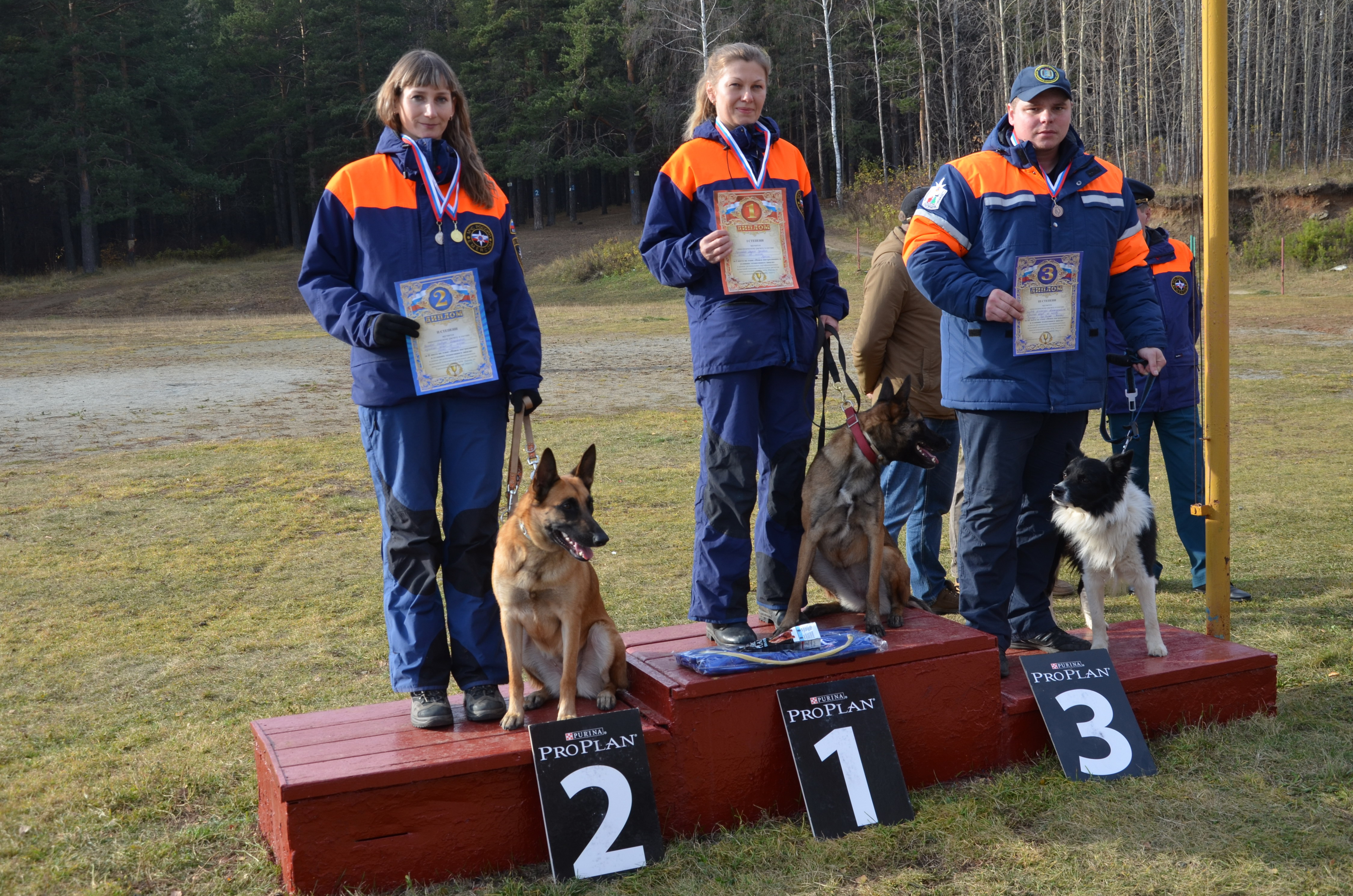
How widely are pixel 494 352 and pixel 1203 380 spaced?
123 inches

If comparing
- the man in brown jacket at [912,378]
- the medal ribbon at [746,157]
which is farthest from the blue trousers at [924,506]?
the medal ribbon at [746,157]

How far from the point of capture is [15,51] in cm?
4053

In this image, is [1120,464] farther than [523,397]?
Yes

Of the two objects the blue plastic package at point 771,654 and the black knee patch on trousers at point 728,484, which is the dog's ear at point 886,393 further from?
the blue plastic package at point 771,654

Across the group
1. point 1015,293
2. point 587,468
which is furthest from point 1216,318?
point 587,468

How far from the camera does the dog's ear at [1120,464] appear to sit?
13.5 ft

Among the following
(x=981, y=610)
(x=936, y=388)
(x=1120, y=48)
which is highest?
(x=1120, y=48)

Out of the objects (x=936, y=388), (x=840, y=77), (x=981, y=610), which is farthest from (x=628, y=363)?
(x=840, y=77)

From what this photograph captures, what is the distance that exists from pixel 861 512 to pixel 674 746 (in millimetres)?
1256

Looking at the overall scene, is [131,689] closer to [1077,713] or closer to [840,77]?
[1077,713]

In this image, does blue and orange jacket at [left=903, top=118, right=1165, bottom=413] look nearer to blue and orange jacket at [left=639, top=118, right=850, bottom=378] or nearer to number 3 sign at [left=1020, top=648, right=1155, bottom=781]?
blue and orange jacket at [left=639, top=118, right=850, bottom=378]

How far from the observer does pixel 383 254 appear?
332cm

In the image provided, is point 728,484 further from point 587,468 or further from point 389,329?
point 389,329

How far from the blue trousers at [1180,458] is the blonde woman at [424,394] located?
3640mm
